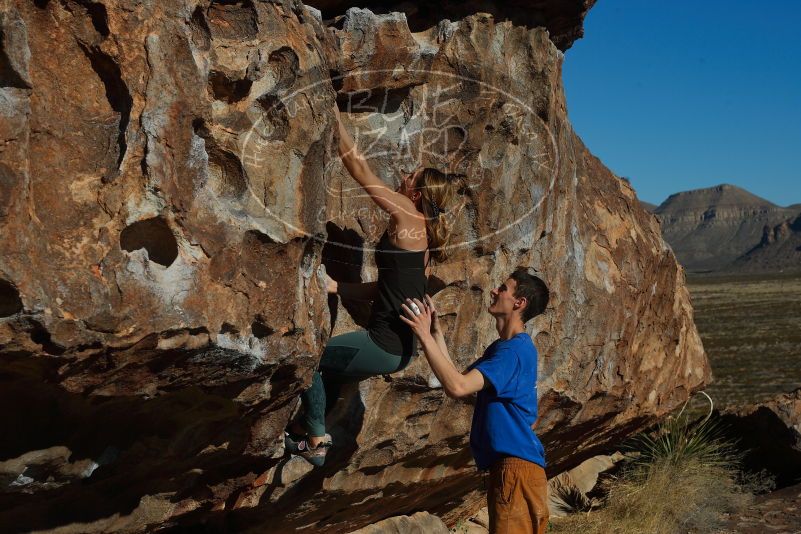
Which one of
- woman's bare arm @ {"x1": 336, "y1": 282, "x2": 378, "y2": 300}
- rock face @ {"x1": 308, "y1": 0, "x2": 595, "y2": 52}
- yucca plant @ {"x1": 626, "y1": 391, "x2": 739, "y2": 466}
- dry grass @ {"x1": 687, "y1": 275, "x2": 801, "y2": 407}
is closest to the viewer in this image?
woman's bare arm @ {"x1": 336, "y1": 282, "x2": 378, "y2": 300}

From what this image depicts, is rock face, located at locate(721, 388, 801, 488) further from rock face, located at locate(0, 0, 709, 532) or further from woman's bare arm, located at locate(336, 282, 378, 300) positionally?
woman's bare arm, located at locate(336, 282, 378, 300)

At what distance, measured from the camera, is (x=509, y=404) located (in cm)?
454

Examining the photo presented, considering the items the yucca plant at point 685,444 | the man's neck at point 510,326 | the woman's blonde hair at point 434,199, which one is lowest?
the yucca plant at point 685,444

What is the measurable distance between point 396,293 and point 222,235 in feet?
3.72

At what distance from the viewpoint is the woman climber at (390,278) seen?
4.77 meters

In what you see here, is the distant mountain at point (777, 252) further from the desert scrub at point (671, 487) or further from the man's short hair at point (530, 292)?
the man's short hair at point (530, 292)

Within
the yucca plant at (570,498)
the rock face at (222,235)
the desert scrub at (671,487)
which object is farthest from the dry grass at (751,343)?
the rock face at (222,235)

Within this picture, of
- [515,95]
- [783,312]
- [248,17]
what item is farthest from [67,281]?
[783,312]

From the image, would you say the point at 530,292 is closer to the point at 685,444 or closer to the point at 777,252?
the point at 685,444

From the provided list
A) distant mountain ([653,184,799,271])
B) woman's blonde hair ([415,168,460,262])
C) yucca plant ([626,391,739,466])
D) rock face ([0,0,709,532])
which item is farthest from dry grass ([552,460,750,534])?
distant mountain ([653,184,799,271])

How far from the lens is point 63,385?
150 inches

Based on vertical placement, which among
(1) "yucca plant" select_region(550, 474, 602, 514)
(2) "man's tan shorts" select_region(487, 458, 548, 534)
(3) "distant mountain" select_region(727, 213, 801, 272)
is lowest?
(1) "yucca plant" select_region(550, 474, 602, 514)

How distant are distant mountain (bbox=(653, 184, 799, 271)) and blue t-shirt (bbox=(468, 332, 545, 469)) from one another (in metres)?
139

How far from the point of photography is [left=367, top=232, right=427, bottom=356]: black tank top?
479 cm
